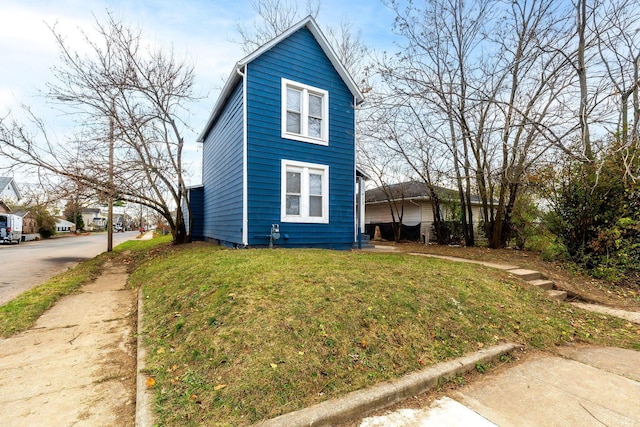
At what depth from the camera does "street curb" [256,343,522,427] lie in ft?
6.48

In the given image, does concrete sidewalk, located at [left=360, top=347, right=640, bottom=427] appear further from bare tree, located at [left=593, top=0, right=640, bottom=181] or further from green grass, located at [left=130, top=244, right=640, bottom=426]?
bare tree, located at [left=593, top=0, right=640, bottom=181]

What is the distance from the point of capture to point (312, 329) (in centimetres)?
291

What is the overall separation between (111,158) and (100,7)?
4.93m

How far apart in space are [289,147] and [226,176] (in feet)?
8.00

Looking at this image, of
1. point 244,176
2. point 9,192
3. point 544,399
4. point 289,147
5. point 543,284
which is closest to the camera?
point 544,399

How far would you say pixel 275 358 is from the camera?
248cm

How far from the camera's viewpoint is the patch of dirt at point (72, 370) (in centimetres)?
212

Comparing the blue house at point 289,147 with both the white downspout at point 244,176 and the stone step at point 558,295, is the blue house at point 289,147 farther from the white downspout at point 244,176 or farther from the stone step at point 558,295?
the stone step at point 558,295

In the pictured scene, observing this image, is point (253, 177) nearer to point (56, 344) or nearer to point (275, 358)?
point (56, 344)

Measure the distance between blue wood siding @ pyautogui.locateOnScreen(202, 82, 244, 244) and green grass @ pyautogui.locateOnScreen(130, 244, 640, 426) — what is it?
3.52 metres

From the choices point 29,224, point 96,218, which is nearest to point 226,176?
point 29,224

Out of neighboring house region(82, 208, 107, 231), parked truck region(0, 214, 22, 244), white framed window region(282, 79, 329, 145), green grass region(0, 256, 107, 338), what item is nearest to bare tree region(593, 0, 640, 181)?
white framed window region(282, 79, 329, 145)

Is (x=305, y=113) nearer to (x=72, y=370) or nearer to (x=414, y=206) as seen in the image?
(x=72, y=370)

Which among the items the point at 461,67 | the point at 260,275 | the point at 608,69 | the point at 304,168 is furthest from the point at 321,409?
the point at 461,67
